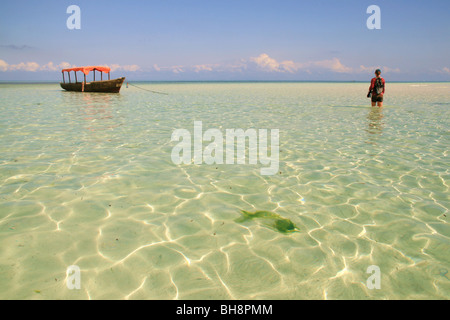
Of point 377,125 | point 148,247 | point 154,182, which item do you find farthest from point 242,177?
point 377,125

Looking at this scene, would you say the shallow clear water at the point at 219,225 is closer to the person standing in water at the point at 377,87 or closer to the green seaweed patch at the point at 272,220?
the green seaweed patch at the point at 272,220

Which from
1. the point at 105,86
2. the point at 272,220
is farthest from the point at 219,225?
the point at 105,86

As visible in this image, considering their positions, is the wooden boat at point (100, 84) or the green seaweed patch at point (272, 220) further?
the wooden boat at point (100, 84)

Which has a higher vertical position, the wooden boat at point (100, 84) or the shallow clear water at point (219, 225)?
the wooden boat at point (100, 84)

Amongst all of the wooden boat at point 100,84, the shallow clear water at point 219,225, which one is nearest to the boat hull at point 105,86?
the wooden boat at point 100,84

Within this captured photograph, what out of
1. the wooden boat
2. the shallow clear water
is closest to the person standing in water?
the shallow clear water

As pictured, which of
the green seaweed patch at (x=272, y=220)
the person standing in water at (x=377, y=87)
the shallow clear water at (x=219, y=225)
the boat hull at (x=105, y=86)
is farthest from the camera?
the boat hull at (x=105, y=86)

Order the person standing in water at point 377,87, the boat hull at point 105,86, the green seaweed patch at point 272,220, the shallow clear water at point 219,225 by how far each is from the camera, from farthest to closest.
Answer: the boat hull at point 105,86
the person standing in water at point 377,87
the green seaweed patch at point 272,220
the shallow clear water at point 219,225

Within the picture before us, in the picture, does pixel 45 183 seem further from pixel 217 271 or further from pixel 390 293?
pixel 390 293

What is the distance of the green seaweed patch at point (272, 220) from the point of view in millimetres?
3732

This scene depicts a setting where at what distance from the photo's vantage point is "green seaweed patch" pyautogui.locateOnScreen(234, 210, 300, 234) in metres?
3.73

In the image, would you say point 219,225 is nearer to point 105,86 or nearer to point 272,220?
point 272,220

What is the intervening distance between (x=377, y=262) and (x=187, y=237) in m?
2.19

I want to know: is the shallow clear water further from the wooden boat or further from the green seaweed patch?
the wooden boat
